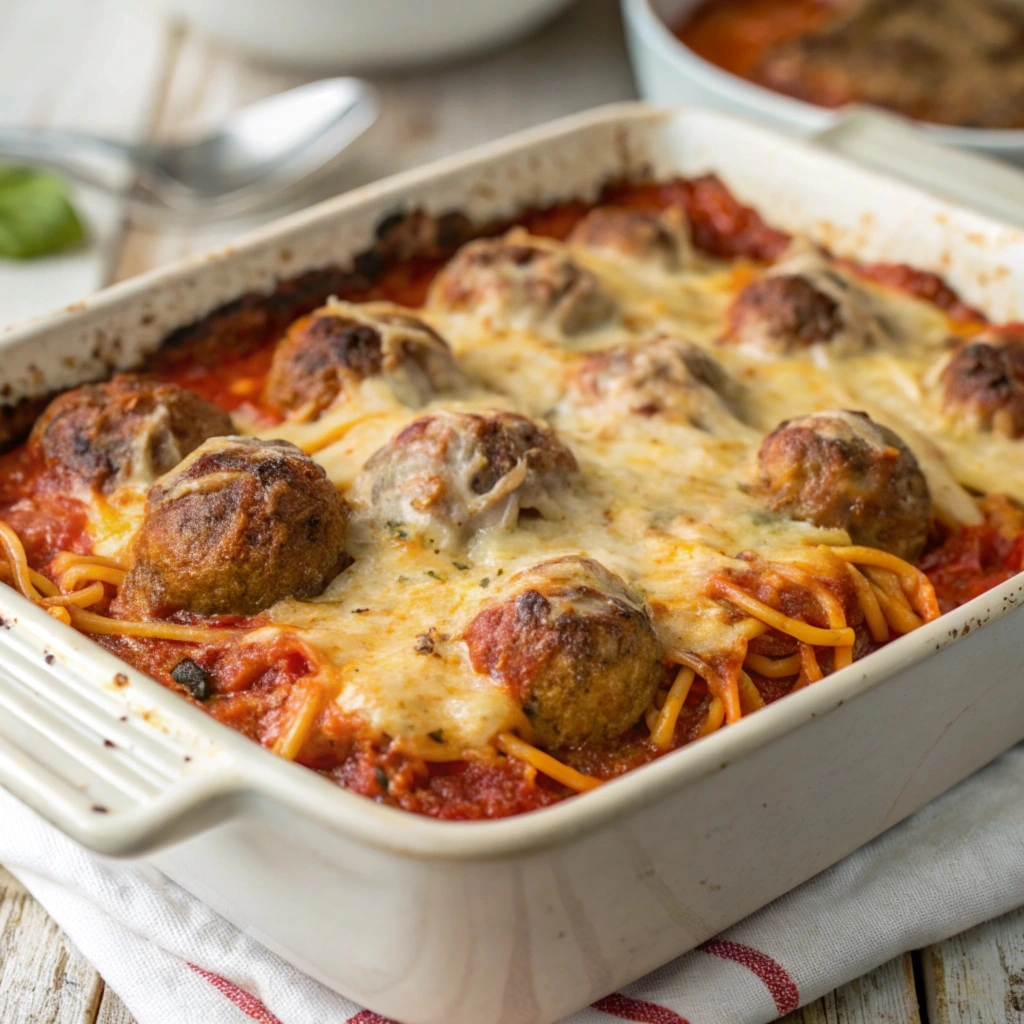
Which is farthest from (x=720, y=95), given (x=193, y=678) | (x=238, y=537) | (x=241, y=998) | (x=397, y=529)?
(x=241, y=998)

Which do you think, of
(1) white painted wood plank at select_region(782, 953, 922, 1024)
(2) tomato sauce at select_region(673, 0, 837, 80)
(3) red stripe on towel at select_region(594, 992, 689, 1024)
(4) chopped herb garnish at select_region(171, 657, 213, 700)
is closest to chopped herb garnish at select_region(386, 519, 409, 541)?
(4) chopped herb garnish at select_region(171, 657, 213, 700)

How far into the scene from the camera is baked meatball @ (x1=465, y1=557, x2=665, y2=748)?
8.38 feet

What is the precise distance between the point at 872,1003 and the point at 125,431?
199 cm

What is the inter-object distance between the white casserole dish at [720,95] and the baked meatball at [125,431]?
7.55 ft

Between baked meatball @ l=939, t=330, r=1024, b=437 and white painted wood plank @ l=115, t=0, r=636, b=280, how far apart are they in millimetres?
2793

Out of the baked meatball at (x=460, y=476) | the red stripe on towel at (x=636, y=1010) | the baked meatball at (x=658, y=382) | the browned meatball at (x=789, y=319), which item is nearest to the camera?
the red stripe on towel at (x=636, y=1010)

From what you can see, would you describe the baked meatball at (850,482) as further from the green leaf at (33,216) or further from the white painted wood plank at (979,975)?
the green leaf at (33,216)

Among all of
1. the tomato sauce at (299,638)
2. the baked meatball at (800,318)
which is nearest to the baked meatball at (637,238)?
the tomato sauce at (299,638)

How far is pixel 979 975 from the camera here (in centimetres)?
283

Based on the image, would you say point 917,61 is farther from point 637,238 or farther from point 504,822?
point 504,822

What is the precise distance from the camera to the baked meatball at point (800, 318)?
12.3ft

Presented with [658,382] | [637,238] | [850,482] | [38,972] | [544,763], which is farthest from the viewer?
[637,238]

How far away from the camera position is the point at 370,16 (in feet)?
17.9

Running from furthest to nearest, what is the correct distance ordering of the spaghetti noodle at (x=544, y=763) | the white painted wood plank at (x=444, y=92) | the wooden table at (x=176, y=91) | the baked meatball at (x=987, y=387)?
the white painted wood plank at (x=444, y=92) → the wooden table at (x=176, y=91) → the baked meatball at (x=987, y=387) → the spaghetti noodle at (x=544, y=763)
